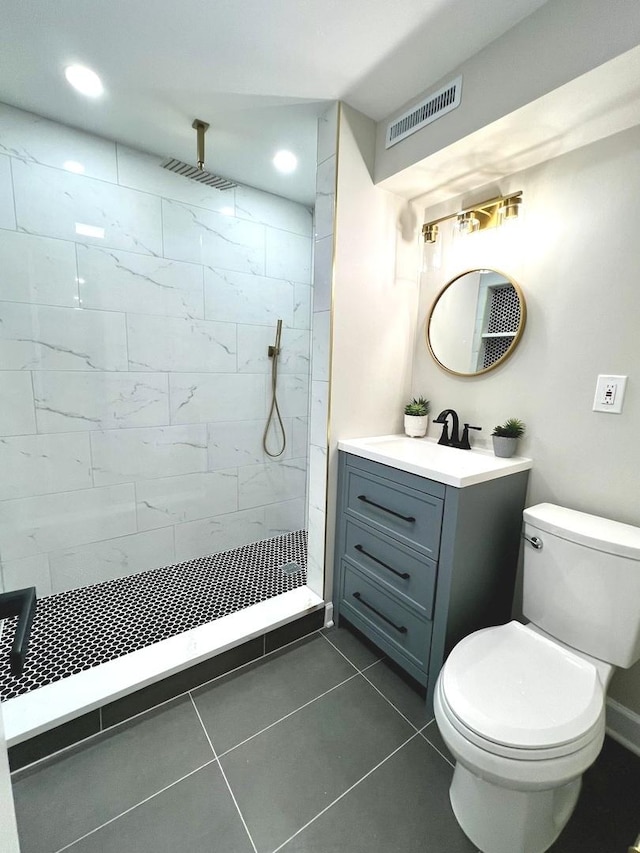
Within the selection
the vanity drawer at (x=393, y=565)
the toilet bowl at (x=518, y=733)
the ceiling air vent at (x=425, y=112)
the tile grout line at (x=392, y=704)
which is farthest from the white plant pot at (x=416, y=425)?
the ceiling air vent at (x=425, y=112)

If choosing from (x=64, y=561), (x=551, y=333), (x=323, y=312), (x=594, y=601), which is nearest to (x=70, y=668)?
(x=64, y=561)

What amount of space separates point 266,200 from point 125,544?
2.34 meters

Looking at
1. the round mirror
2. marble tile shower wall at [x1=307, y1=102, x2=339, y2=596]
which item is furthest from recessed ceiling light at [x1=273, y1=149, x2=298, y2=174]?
the round mirror

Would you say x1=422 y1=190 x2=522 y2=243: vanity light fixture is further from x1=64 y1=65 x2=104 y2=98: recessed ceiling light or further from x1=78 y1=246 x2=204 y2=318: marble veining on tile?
x1=64 y1=65 x2=104 y2=98: recessed ceiling light

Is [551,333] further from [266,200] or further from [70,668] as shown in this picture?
[70,668]

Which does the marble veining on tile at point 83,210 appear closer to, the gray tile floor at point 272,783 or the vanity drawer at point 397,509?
the vanity drawer at point 397,509

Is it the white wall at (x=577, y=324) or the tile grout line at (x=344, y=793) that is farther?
the white wall at (x=577, y=324)

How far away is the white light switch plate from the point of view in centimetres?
136

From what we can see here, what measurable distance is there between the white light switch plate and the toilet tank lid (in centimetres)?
40

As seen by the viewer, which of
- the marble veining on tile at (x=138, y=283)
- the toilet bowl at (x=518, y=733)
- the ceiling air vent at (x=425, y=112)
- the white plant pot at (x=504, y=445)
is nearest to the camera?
the toilet bowl at (x=518, y=733)

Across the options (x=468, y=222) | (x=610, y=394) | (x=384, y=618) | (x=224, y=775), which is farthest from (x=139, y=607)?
(x=468, y=222)

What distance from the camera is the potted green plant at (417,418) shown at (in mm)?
1994

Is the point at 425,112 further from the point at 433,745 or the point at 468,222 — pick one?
the point at 433,745

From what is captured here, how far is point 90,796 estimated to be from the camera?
118 cm
